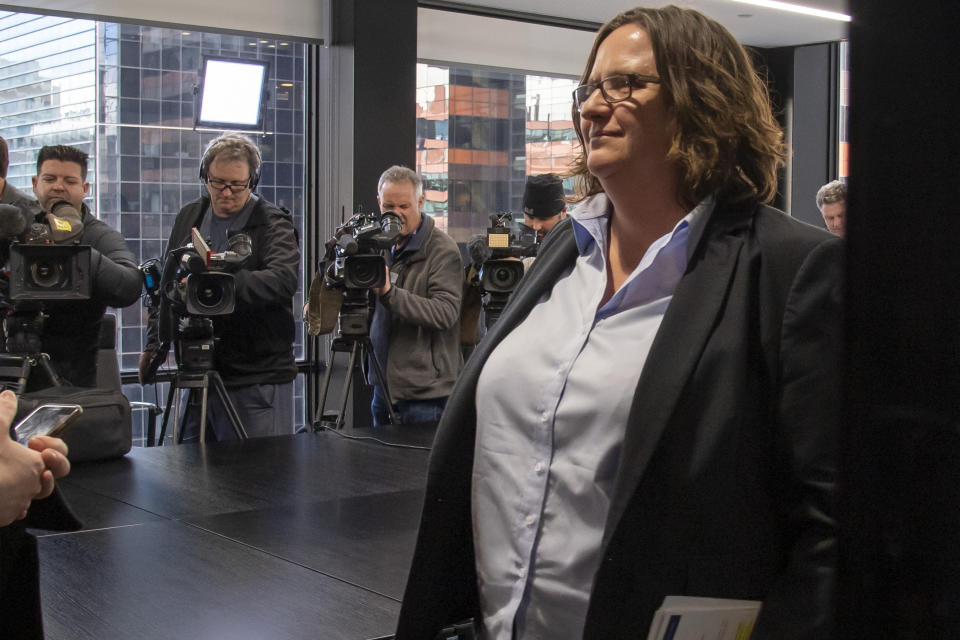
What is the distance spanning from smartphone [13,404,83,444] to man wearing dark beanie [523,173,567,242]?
2899 mm

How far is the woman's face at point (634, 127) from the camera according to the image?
1212 mm

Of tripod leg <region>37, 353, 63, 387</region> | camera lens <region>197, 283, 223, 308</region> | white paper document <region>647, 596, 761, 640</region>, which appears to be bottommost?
white paper document <region>647, 596, 761, 640</region>

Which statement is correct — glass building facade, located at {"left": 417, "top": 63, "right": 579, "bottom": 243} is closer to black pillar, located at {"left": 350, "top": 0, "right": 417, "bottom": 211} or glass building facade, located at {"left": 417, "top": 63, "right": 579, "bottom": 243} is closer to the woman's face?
black pillar, located at {"left": 350, "top": 0, "right": 417, "bottom": 211}

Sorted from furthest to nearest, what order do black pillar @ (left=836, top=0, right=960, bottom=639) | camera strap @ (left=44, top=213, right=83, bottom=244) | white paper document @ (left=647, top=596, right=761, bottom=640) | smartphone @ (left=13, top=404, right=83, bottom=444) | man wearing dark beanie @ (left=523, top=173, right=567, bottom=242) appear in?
man wearing dark beanie @ (left=523, top=173, right=567, bottom=242)
camera strap @ (left=44, top=213, right=83, bottom=244)
smartphone @ (left=13, top=404, right=83, bottom=444)
white paper document @ (left=647, top=596, right=761, bottom=640)
black pillar @ (left=836, top=0, right=960, bottom=639)

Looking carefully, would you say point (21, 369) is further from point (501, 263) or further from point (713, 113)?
point (713, 113)

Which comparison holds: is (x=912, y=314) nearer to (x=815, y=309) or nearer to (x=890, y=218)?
(x=890, y=218)

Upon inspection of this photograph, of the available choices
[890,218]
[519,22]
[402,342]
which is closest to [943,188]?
[890,218]

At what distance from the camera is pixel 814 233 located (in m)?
1.03

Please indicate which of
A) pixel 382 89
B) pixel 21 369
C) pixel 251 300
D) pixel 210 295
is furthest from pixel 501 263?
pixel 382 89

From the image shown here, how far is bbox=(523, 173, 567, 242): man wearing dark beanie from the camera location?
4133 millimetres

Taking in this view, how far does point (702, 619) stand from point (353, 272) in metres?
2.65

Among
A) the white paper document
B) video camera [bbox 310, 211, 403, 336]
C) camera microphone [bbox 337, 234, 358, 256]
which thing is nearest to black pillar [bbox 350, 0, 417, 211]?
video camera [bbox 310, 211, 403, 336]

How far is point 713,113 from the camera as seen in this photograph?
3.88 ft

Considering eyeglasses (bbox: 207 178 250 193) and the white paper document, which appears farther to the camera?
eyeglasses (bbox: 207 178 250 193)
